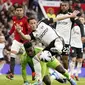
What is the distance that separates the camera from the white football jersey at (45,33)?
1203cm

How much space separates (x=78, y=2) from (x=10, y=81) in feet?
35.2

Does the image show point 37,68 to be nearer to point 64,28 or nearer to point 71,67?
point 64,28

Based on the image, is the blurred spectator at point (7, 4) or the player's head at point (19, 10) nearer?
the player's head at point (19, 10)

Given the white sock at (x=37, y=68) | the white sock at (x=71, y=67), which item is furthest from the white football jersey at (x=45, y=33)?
the white sock at (x=71, y=67)

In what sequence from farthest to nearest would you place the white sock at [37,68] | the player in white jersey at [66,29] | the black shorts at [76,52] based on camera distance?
the black shorts at [76,52]
the player in white jersey at [66,29]
the white sock at [37,68]

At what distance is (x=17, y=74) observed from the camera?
60.2 feet

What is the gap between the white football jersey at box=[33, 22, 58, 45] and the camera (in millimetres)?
12031

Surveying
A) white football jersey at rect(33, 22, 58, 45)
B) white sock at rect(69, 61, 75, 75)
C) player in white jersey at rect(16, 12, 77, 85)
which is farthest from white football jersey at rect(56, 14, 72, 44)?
white football jersey at rect(33, 22, 58, 45)

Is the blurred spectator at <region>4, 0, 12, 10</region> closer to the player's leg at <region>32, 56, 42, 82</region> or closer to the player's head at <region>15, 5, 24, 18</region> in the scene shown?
→ the player's head at <region>15, 5, 24, 18</region>

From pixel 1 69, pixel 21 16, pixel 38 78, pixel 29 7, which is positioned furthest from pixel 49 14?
pixel 38 78

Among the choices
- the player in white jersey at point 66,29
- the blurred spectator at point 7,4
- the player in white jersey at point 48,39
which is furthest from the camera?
the blurred spectator at point 7,4

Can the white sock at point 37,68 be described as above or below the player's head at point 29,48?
below

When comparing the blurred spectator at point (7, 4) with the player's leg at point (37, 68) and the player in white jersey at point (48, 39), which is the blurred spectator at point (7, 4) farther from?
the player in white jersey at point (48, 39)

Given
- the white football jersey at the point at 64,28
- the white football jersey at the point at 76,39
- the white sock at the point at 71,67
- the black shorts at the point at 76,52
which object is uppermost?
the white football jersey at the point at 64,28
